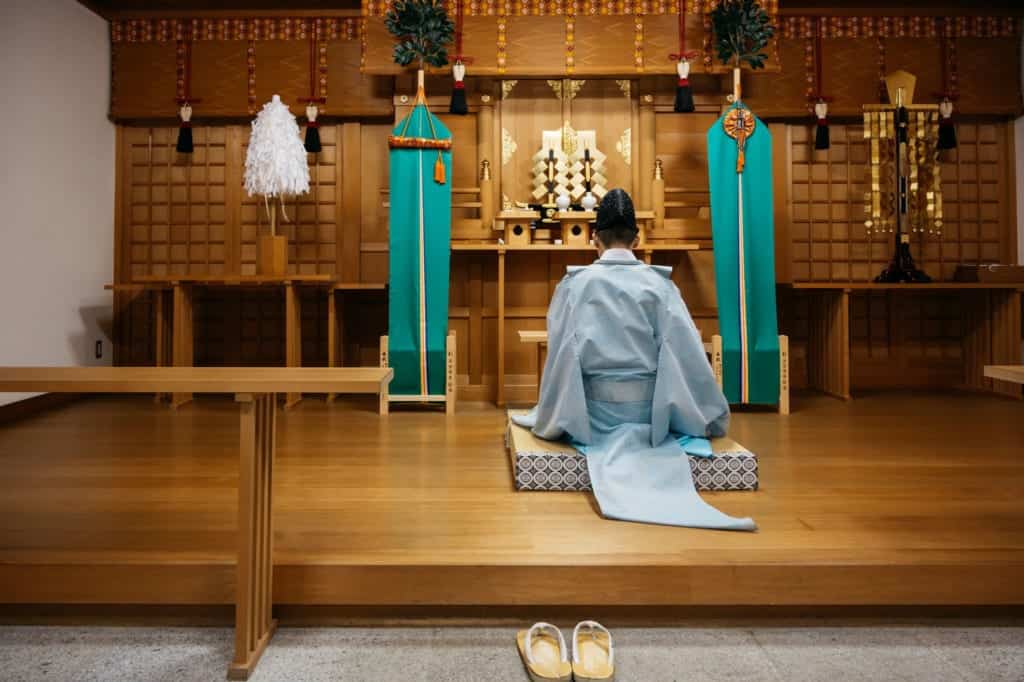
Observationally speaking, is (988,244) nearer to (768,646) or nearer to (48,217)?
(768,646)

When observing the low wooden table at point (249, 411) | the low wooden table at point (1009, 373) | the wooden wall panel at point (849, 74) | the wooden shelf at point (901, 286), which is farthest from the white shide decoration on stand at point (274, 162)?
the low wooden table at point (1009, 373)

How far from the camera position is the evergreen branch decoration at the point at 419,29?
5.67 meters

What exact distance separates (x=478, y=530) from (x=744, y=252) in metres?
3.75

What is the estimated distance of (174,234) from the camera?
6.67 m

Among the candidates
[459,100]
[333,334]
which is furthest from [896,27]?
[333,334]

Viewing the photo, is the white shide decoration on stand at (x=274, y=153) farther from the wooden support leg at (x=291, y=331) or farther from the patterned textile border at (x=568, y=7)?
the patterned textile border at (x=568, y=7)

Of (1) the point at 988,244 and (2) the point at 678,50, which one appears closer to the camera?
(2) the point at 678,50

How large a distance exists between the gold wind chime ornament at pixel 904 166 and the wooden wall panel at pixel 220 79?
541 cm

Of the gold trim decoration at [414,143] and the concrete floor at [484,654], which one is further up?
the gold trim decoration at [414,143]

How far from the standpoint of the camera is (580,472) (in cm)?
311

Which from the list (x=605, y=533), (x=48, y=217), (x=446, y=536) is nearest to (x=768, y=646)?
(x=605, y=533)

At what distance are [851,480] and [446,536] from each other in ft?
6.23

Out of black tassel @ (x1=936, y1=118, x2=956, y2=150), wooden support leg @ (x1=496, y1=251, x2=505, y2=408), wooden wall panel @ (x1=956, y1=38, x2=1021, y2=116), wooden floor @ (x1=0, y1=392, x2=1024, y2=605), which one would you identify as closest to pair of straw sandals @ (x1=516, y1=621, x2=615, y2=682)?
wooden floor @ (x1=0, y1=392, x2=1024, y2=605)

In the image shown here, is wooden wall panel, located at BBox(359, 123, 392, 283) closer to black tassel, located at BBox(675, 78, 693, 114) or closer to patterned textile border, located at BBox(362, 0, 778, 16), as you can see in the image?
patterned textile border, located at BBox(362, 0, 778, 16)
